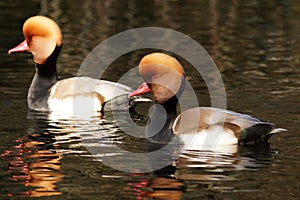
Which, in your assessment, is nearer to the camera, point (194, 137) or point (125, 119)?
point (194, 137)

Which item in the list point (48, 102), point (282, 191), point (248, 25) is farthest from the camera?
point (248, 25)

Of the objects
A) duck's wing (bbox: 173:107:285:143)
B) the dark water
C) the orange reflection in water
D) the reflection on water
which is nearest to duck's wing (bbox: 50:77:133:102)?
the dark water

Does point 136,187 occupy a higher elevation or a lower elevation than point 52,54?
lower

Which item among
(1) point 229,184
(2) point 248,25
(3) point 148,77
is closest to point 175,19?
(2) point 248,25

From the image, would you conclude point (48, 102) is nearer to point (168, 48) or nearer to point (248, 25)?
point (168, 48)

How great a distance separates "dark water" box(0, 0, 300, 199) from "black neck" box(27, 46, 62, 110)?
0.19m

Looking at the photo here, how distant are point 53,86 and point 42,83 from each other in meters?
0.13

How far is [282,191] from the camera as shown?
7.01 m

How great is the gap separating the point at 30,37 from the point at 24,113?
1108mm

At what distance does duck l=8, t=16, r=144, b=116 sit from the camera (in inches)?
407

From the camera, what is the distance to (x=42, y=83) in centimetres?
1080

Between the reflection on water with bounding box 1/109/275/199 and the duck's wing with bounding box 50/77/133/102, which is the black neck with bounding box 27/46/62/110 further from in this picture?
the reflection on water with bounding box 1/109/275/199

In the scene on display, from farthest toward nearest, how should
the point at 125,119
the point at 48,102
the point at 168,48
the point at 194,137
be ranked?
1. the point at 168,48
2. the point at 48,102
3. the point at 125,119
4. the point at 194,137

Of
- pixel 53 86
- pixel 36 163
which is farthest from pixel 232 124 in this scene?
pixel 53 86
